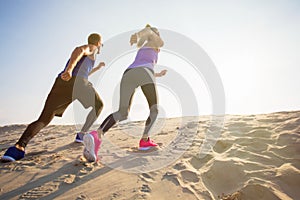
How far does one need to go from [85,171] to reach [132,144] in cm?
140

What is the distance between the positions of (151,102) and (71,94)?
1.10 meters

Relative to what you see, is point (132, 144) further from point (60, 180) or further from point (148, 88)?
point (60, 180)

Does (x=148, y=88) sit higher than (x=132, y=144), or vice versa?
(x=148, y=88)

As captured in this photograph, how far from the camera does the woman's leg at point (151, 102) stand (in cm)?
315

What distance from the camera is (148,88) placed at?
3152 mm

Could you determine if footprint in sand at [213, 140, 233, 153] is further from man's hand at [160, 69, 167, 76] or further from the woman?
man's hand at [160, 69, 167, 76]

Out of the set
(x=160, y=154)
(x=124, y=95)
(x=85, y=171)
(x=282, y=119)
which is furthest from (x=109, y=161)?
(x=282, y=119)

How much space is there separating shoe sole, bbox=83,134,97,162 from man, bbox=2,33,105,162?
69cm

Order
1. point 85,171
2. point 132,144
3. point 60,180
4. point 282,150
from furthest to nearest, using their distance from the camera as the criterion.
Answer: point 132,144
point 282,150
point 85,171
point 60,180

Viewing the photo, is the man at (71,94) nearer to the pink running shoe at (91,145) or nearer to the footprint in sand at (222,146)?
the pink running shoe at (91,145)

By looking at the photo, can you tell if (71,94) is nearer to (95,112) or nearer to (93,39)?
(95,112)

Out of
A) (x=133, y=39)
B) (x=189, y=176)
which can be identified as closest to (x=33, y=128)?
(x=133, y=39)

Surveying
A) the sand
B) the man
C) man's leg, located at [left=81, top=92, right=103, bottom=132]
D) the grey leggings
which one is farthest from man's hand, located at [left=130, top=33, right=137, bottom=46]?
the sand

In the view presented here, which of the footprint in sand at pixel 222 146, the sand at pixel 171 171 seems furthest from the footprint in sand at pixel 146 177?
the footprint in sand at pixel 222 146
